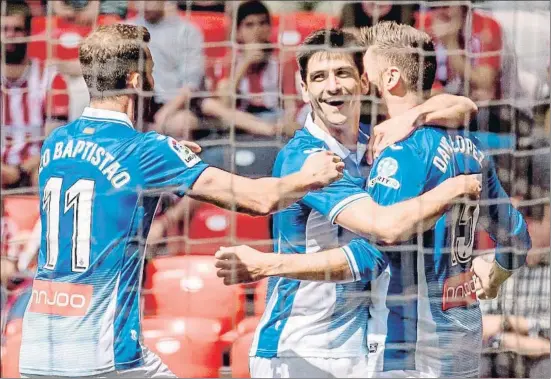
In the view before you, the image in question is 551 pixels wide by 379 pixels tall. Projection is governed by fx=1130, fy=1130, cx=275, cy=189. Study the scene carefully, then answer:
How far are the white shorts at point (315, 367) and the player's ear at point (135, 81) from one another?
2.81 feet

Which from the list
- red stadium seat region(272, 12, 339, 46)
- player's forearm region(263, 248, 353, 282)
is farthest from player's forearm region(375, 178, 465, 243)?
red stadium seat region(272, 12, 339, 46)

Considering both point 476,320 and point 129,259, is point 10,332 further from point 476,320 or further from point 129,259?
point 476,320

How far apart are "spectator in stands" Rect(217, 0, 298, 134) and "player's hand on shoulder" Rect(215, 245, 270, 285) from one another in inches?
15.1

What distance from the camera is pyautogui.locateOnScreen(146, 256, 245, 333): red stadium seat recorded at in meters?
3.24

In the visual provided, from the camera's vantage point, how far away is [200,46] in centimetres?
331

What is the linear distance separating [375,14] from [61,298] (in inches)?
47.2

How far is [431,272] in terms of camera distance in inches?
126

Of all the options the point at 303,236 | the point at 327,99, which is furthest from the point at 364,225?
the point at 327,99

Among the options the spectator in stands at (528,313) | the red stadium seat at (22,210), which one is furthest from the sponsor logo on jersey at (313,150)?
the red stadium seat at (22,210)

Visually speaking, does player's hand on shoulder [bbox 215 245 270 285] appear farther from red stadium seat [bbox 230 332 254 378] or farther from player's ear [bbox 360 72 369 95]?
player's ear [bbox 360 72 369 95]

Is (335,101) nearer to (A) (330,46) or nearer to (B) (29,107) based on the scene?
(A) (330,46)

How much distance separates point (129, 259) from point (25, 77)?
2.18ft

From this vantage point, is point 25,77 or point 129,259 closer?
point 129,259

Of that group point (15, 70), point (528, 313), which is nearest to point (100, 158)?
point (15, 70)
